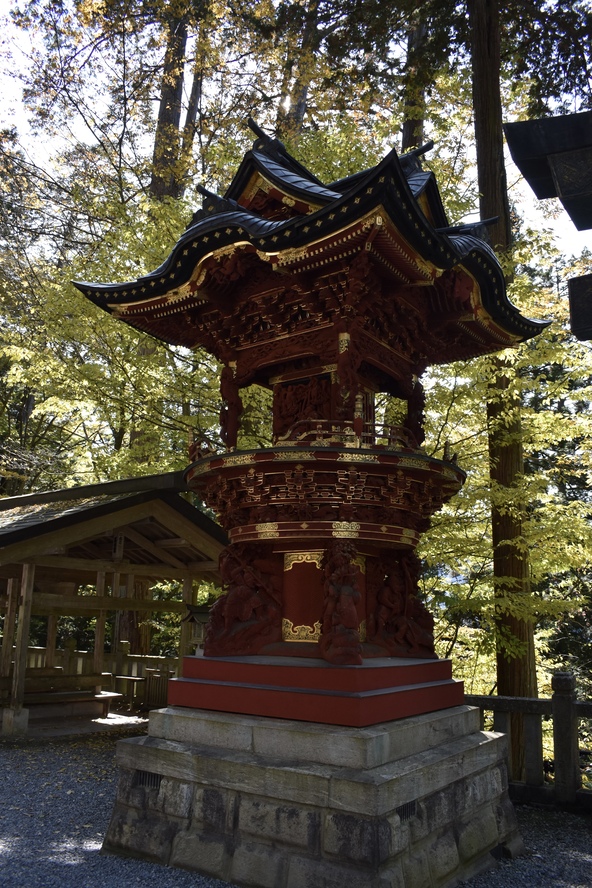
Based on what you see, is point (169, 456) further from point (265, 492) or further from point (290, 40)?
point (290, 40)

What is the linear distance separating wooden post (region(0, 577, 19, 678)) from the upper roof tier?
6.75 meters

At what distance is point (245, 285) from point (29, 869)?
17.7 feet

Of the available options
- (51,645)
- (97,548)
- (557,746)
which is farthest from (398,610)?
(51,645)

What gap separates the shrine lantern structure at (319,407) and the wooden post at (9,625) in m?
6.86

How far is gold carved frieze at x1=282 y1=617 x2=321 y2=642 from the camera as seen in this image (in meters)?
5.99

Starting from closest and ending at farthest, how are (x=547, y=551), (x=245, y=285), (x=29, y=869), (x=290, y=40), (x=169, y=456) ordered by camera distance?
(x=29, y=869) < (x=245, y=285) < (x=547, y=551) < (x=169, y=456) < (x=290, y=40)

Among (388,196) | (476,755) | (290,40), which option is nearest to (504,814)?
(476,755)

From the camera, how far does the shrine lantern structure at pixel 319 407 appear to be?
18.0 feet

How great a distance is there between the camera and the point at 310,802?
476 cm

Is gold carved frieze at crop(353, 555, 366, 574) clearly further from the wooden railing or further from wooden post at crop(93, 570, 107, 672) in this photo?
wooden post at crop(93, 570, 107, 672)

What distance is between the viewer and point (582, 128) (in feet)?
10.0

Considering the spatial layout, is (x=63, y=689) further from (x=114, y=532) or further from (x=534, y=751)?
(x=534, y=751)

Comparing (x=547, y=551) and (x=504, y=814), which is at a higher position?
(x=547, y=551)

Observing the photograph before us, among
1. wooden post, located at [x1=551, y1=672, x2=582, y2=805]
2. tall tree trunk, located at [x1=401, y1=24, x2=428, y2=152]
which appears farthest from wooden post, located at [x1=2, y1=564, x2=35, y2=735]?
tall tree trunk, located at [x1=401, y1=24, x2=428, y2=152]
